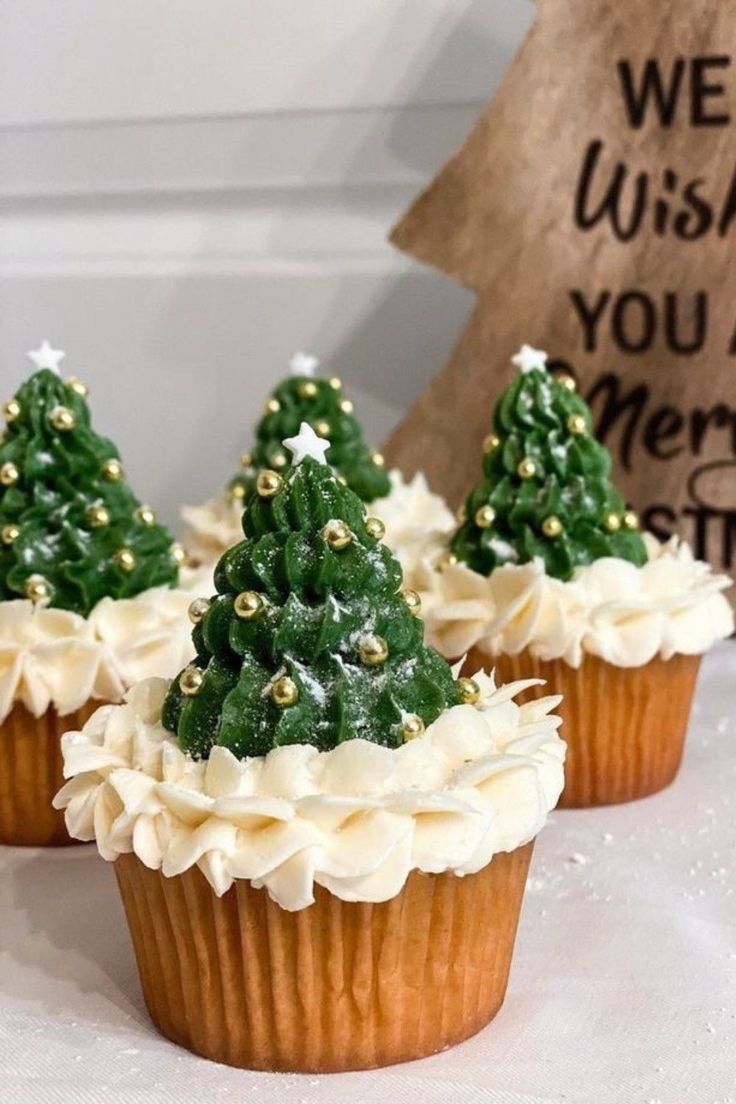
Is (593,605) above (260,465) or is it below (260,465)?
below

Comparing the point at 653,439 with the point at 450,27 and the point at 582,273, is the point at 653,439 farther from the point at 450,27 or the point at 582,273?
the point at 450,27

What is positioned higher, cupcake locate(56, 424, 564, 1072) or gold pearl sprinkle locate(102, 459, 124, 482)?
gold pearl sprinkle locate(102, 459, 124, 482)

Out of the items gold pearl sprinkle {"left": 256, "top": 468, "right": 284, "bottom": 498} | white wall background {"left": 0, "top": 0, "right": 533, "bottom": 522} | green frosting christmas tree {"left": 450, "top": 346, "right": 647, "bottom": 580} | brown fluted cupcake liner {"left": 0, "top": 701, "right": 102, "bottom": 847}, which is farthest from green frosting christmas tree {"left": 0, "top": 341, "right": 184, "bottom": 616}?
white wall background {"left": 0, "top": 0, "right": 533, "bottom": 522}

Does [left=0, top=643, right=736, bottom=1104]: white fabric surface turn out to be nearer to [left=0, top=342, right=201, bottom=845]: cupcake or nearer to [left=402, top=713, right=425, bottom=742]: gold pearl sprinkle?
[left=0, top=342, right=201, bottom=845]: cupcake

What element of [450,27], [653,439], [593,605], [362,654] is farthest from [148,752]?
[450,27]

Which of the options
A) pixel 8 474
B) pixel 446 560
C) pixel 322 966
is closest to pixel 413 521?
pixel 446 560

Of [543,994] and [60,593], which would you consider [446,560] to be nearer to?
[60,593]
